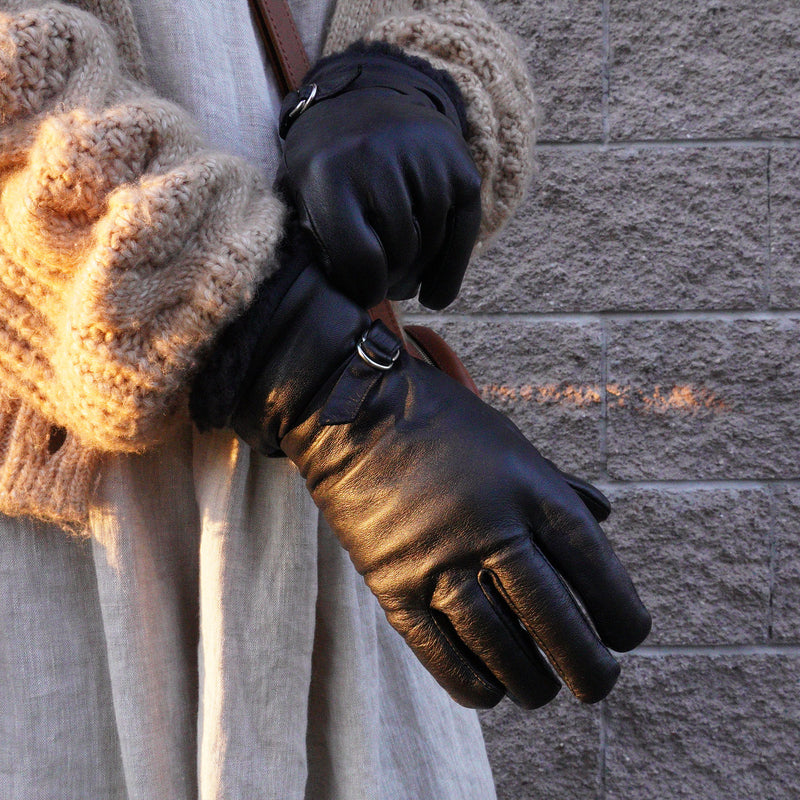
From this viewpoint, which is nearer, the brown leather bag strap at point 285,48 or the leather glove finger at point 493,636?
the leather glove finger at point 493,636

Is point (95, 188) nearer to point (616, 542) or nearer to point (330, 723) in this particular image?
point (330, 723)

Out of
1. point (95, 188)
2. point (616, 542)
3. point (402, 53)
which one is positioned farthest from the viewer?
point (616, 542)

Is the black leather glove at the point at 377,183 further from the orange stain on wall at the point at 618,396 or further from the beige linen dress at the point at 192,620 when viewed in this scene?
the orange stain on wall at the point at 618,396

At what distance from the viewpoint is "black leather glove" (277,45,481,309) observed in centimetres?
60

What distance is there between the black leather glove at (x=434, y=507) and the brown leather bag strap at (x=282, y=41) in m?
0.28

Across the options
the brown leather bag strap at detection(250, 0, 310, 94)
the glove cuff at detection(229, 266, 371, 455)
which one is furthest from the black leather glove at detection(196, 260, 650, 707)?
the brown leather bag strap at detection(250, 0, 310, 94)

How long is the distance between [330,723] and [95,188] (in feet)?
1.78

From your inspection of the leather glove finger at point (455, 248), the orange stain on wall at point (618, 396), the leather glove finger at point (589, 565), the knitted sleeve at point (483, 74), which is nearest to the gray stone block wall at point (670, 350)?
the orange stain on wall at point (618, 396)

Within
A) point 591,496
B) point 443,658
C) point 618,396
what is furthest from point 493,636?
point 618,396

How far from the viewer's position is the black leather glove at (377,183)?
1.97ft

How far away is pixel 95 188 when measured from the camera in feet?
1.81

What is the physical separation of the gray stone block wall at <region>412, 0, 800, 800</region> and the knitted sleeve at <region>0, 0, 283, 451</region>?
1.34 metres

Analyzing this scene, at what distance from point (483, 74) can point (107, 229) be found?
18.3 inches

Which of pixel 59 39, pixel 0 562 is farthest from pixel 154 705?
pixel 59 39
